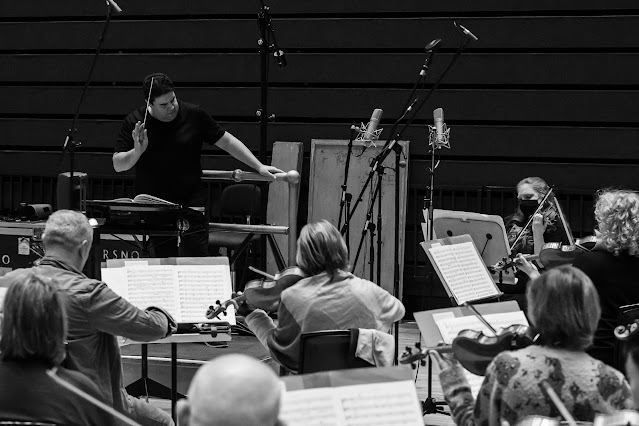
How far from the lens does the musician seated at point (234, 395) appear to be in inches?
59.7

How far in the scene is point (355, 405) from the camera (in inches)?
92.7

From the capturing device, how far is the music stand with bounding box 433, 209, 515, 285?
5.10 m

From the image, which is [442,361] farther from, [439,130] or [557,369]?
[439,130]

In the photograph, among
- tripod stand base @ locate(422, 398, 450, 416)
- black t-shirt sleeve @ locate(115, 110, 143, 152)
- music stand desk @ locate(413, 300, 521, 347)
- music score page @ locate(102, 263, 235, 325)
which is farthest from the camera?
black t-shirt sleeve @ locate(115, 110, 143, 152)

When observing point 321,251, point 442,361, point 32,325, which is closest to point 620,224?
point 321,251

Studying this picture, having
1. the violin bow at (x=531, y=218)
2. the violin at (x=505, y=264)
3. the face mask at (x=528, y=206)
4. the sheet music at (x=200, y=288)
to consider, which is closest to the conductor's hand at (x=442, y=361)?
the sheet music at (x=200, y=288)

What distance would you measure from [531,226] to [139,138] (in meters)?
2.36

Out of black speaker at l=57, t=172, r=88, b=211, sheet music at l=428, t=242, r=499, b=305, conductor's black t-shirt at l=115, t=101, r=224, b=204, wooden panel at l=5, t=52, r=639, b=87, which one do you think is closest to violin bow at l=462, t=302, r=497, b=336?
sheet music at l=428, t=242, r=499, b=305

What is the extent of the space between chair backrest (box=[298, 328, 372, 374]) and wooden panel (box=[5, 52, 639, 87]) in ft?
14.9

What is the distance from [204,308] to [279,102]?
420 cm

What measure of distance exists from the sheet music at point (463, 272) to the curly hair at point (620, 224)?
2.05 feet

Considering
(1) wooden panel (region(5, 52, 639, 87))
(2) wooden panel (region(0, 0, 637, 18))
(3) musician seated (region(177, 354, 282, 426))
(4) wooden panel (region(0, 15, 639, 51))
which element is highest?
(2) wooden panel (region(0, 0, 637, 18))

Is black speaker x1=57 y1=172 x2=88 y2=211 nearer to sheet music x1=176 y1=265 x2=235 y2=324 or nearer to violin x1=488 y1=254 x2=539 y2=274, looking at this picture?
sheet music x1=176 y1=265 x2=235 y2=324

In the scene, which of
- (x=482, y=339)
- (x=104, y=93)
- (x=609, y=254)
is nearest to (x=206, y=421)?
(x=482, y=339)
